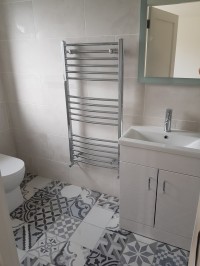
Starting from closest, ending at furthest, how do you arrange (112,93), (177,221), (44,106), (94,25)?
(177,221) < (94,25) < (112,93) < (44,106)

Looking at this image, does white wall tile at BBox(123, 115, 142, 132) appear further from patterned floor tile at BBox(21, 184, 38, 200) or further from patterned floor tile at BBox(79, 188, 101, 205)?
patterned floor tile at BBox(21, 184, 38, 200)

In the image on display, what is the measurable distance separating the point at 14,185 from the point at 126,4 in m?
1.70

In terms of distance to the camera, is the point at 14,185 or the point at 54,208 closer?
the point at 14,185

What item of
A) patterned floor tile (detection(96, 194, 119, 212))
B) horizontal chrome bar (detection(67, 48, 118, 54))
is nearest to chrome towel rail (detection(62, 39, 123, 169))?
horizontal chrome bar (detection(67, 48, 118, 54))

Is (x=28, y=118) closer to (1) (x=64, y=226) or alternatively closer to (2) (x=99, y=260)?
(1) (x=64, y=226)

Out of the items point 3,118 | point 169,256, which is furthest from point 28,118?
point 169,256

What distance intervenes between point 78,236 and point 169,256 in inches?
27.7

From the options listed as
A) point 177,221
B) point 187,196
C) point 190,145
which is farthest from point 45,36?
point 177,221

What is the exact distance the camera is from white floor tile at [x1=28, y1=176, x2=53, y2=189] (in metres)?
2.42

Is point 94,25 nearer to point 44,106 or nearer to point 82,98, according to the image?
point 82,98

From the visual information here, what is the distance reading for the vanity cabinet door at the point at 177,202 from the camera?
1.42m

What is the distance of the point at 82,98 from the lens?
1939 millimetres

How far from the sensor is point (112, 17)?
5.35 ft

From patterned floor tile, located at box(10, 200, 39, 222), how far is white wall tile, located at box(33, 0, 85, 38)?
1586 millimetres
